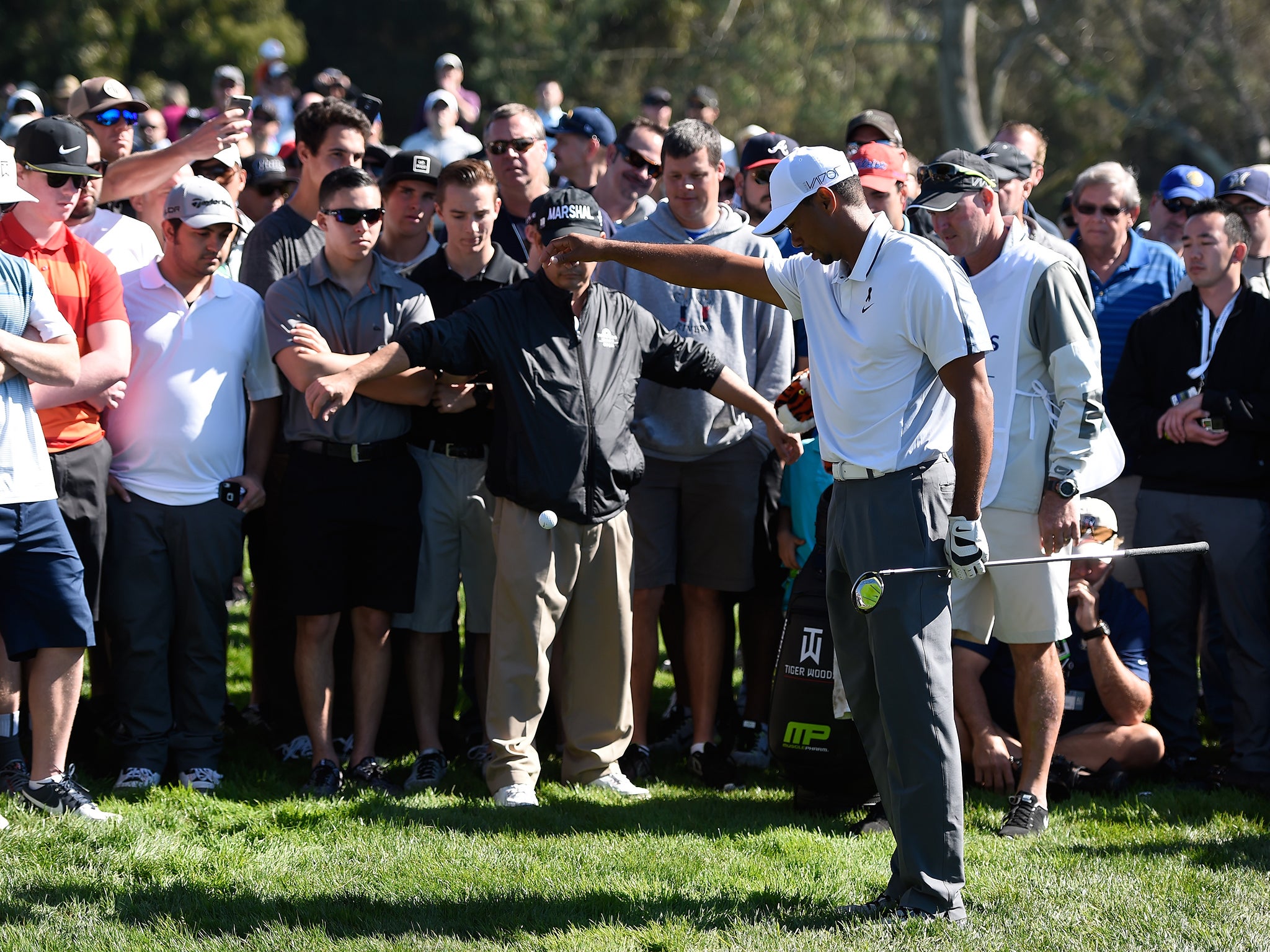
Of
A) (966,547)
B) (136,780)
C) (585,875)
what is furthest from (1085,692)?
(136,780)

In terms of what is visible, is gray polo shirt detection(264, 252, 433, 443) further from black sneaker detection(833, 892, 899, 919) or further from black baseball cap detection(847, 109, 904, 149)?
black baseball cap detection(847, 109, 904, 149)

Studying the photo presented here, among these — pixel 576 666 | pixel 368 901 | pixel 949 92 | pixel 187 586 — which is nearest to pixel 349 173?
pixel 187 586

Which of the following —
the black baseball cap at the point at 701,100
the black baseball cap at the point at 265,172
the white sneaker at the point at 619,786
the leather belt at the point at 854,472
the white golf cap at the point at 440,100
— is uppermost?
the black baseball cap at the point at 701,100

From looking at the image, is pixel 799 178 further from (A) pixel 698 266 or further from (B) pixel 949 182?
(B) pixel 949 182

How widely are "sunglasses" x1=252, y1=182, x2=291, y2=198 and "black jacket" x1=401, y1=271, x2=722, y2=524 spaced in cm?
282

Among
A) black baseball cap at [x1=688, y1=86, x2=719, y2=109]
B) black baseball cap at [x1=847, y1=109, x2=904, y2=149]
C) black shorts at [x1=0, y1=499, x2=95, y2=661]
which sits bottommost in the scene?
black shorts at [x1=0, y1=499, x2=95, y2=661]

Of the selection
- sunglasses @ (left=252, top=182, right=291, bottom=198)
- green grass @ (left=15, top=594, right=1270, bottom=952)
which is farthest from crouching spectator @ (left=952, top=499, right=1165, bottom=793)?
sunglasses @ (left=252, top=182, right=291, bottom=198)

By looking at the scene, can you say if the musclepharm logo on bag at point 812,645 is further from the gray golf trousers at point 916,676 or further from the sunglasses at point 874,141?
the sunglasses at point 874,141

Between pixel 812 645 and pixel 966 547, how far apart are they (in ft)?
5.43

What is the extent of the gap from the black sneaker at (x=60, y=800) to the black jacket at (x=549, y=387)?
2.04 metres

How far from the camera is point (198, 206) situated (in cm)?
625

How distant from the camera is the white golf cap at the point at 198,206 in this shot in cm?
623

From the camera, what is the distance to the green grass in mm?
4527

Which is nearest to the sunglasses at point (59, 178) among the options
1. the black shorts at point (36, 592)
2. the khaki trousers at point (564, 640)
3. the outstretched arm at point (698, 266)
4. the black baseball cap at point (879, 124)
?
the black shorts at point (36, 592)
